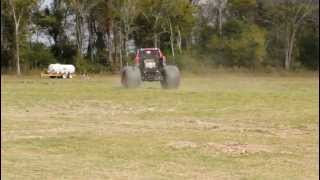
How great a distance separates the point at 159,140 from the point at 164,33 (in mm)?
32826

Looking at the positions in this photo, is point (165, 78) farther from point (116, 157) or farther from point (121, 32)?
point (121, 32)

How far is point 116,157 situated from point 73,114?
528cm

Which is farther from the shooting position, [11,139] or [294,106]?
[294,106]

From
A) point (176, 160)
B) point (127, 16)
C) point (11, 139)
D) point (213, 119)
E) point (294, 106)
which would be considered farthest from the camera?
point (127, 16)

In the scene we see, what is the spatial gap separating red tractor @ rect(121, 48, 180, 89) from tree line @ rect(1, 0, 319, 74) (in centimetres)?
1563

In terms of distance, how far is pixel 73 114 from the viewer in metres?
12.6

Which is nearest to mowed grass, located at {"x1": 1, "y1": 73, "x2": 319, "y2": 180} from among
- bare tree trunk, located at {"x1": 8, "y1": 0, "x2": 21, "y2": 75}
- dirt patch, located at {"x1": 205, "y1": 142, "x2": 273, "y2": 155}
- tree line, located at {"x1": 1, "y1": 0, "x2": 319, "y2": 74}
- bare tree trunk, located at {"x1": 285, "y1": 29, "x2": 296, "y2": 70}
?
dirt patch, located at {"x1": 205, "y1": 142, "x2": 273, "y2": 155}

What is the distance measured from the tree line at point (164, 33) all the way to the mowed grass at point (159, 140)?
79.1ft

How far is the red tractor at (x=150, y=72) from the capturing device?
70.7 feet

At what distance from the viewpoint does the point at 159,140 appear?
886 centimetres

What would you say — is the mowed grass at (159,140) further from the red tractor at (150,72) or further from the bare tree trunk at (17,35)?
the bare tree trunk at (17,35)

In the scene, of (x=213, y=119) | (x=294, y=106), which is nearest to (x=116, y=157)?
(x=213, y=119)

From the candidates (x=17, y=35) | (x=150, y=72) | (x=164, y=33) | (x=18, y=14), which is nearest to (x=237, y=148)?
(x=150, y=72)

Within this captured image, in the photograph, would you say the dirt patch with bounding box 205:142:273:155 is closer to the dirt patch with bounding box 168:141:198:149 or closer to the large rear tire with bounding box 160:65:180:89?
the dirt patch with bounding box 168:141:198:149
